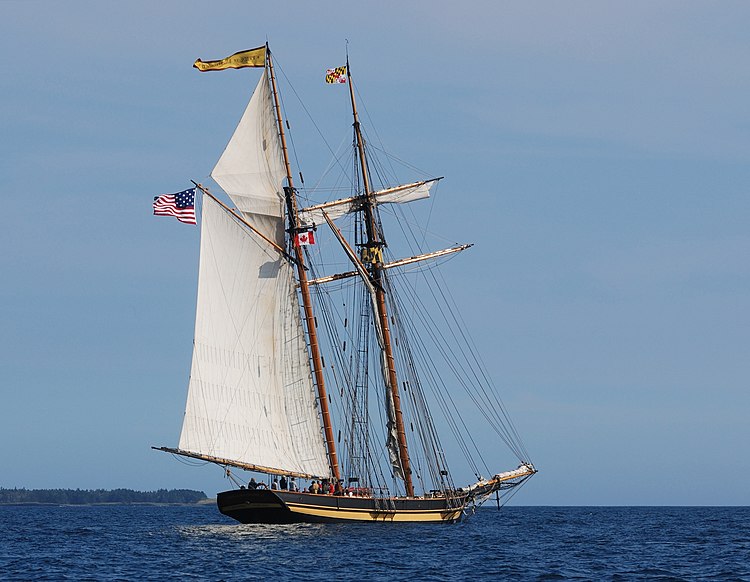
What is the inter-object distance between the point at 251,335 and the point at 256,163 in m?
13.5

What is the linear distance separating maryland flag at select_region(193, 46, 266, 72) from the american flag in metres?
14.3

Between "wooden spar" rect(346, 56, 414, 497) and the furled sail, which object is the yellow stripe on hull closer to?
"wooden spar" rect(346, 56, 414, 497)

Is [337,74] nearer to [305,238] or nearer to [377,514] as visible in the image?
[305,238]

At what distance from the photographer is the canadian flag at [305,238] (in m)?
94.1

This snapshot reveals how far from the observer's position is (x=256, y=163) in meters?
93.2

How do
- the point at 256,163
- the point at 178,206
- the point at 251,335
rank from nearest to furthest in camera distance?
the point at 178,206
the point at 251,335
the point at 256,163

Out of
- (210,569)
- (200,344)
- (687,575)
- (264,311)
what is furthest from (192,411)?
(687,575)

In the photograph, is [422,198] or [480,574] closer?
[480,574]

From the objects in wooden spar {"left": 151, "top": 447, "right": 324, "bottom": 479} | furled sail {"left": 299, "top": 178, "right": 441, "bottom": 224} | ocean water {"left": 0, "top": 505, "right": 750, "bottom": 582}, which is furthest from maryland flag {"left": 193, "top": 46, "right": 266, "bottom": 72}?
ocean water {"left": 0, "top": 505, "right": 750, "bottom": 582}

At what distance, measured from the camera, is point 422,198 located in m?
101

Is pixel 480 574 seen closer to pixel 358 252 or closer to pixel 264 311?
pixel 264 311

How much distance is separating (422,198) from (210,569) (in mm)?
→ 44516

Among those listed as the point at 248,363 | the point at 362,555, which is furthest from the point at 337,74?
the point at 362,555

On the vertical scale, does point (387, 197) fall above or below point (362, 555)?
above
